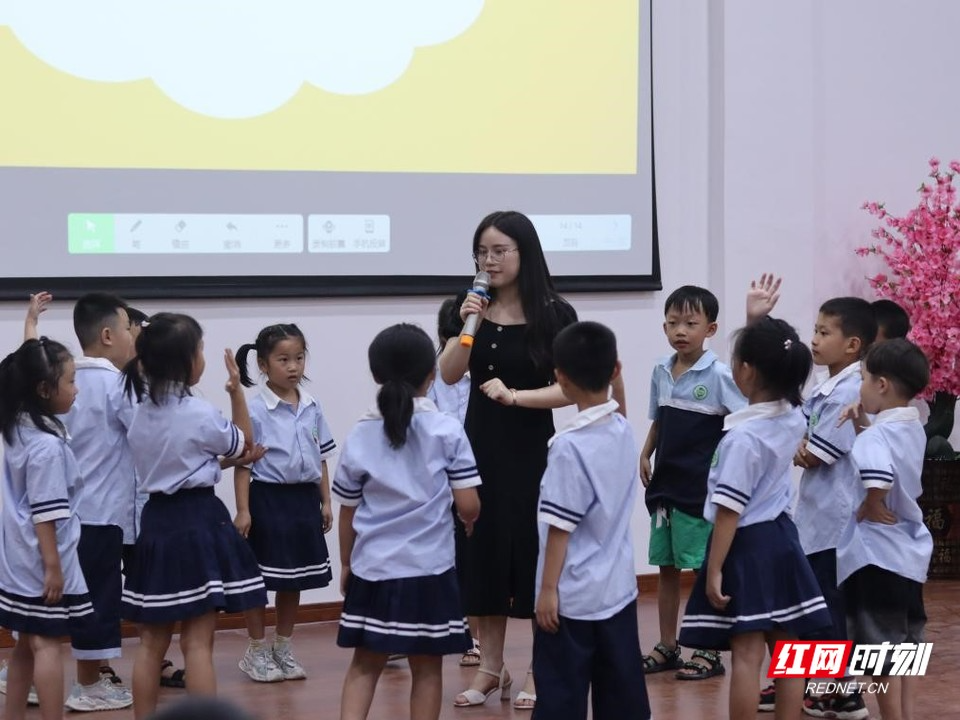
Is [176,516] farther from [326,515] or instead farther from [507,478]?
[326,515]

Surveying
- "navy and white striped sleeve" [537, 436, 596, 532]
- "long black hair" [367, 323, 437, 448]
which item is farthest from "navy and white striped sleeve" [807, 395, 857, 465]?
"long black hair" [367, 323, 437, 448]

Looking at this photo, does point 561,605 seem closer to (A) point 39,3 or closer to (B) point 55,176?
(B) point 55,176

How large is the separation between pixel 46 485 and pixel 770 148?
143 inches

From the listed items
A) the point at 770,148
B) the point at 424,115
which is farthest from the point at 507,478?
the point at 770,148

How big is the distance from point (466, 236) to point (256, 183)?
0.85 metres

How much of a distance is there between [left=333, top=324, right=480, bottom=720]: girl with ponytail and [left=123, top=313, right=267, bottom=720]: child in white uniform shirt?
0.45 metres

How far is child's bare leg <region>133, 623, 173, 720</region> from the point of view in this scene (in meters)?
3.18

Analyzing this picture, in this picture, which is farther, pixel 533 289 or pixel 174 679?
pixel 174 679

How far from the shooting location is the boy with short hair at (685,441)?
3.90 meters

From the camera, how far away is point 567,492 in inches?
106

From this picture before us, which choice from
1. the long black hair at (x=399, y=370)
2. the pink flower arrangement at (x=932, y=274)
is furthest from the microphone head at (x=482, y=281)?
the pink flower arrangement at (x=932, y=274)

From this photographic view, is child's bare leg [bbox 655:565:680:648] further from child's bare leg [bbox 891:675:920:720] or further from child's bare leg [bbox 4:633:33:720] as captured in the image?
child's bare leg [bbox 4:633:33:720]

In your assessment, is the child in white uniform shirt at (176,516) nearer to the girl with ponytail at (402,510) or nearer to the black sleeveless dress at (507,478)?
the girl with ponytail at (402,510)

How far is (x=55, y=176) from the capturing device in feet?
14.8
